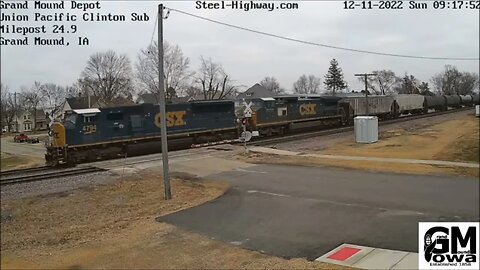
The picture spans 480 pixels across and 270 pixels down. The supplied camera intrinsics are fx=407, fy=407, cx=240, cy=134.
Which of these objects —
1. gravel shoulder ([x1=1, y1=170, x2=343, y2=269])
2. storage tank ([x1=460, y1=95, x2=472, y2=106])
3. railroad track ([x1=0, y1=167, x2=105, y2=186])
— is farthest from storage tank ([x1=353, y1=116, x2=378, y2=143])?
railroad track ([x1=0, y1=167, x2=105, y2=186])

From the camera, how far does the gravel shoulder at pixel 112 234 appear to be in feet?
19.0

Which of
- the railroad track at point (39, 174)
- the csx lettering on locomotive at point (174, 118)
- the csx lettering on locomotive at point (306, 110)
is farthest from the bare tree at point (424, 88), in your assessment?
the csx lettering on locomotive at point (174, 118)

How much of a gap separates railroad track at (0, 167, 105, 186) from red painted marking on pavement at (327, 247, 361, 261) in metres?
9.26

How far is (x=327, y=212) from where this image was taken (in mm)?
6840

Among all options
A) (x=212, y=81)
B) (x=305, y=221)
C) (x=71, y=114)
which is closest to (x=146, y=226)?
(x=305, y=221)

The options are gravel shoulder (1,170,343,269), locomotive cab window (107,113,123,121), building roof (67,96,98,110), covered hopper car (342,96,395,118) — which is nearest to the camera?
gravel shoulder (1,170,343,269)

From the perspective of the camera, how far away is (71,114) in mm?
15148

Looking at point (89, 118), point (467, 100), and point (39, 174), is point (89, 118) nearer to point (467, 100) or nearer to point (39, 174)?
point (39, 174)

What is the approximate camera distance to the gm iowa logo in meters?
2.32

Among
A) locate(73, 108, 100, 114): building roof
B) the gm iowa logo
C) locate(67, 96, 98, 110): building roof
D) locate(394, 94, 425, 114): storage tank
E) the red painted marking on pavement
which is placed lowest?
the red painted marking on pavement

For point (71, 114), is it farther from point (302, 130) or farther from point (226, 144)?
point (302, 130)

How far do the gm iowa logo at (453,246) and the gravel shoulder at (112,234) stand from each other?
8.10 feet

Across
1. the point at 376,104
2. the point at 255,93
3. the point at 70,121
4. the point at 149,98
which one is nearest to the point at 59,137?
the point at 70,121

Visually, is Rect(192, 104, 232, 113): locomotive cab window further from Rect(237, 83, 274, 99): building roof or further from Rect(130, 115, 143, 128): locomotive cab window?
Rect(237, 83, 274, 99): building roof
